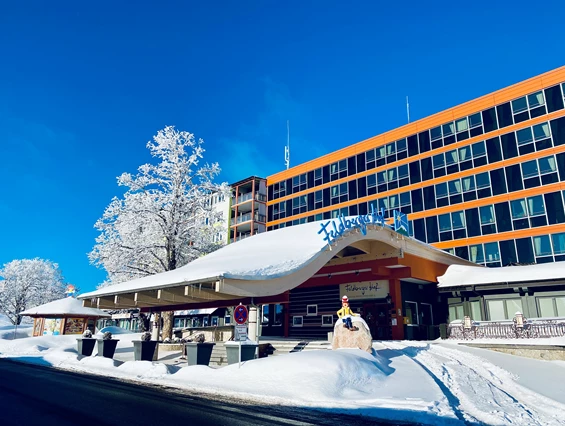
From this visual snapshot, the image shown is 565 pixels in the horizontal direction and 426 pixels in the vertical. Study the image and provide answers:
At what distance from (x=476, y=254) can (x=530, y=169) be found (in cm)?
842

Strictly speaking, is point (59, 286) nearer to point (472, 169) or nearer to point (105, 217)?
point (105, 217)

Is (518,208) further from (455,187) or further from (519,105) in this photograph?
(519,105)

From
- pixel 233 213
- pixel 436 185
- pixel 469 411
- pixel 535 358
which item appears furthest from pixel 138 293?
pixel 233 213

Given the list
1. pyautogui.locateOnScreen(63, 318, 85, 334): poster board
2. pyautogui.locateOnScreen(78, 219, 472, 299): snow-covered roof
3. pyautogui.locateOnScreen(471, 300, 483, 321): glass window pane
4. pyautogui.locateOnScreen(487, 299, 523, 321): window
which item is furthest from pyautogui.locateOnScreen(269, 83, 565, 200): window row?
pyautogui.locateOnScreen(63, 318, 85, 334): poster board

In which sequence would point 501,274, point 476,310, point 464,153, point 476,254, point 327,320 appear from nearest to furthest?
point 501,274 → point 476,310 → point 327,320 → point 476,254 → point 464,153

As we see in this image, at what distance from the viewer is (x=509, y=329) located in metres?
21.6

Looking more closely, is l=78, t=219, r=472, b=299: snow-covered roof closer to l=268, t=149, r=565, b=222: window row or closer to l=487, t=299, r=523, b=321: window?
l=487, t=299, r=523, b=321: window

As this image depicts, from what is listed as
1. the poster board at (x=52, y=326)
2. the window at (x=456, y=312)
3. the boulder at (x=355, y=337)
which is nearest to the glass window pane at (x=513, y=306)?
the window at (x=456, y=312)

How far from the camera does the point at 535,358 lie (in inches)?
748

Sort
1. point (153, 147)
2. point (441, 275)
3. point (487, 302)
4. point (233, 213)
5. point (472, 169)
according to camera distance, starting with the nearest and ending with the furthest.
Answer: point (487, 302) < point (441, 275) < point (153, 147) < point (472, 169) < point (233, 213)

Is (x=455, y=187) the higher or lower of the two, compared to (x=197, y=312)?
higher

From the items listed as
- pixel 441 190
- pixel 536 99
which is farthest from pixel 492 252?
pixel 536 99

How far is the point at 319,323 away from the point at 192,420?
2183 centimetres

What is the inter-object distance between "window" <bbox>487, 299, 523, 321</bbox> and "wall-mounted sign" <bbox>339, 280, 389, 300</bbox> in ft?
24.0
